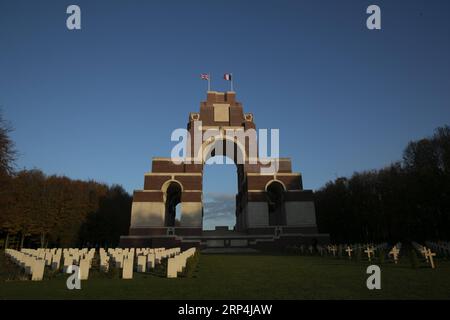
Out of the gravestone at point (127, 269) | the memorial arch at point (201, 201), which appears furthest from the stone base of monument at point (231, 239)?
the gravestone at point (127, 269)

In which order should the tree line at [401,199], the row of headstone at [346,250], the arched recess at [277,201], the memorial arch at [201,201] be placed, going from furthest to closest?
the arched recess at [277,201], the memorial arch at [201,201], the tree line at [401,199], the row of headstone at [346,250]

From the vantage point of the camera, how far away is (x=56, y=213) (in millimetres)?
41562

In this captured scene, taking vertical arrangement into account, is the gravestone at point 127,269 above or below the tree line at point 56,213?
below

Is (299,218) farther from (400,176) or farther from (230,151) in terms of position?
(230,151)

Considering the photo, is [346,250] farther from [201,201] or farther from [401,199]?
[201,201]

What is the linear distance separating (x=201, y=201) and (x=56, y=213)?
19915 millimetres

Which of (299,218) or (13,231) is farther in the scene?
(299,218)

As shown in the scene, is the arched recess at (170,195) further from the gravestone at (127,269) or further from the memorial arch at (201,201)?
the gravestone at (127,269)

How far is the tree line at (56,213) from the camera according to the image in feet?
124

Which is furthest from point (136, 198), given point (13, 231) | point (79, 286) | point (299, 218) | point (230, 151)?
point (79, 286)

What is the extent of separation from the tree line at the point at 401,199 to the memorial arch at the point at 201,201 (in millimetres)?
9654

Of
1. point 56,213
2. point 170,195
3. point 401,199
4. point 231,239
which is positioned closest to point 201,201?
point 231,239
